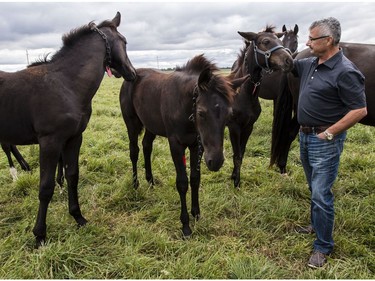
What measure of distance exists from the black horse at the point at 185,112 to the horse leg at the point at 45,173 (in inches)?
51.9

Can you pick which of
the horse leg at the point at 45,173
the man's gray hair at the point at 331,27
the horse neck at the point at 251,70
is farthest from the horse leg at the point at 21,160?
the man's gray hair at the point at 331,27

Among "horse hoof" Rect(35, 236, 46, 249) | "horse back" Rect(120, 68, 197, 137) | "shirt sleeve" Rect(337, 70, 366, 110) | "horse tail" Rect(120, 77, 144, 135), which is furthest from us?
→ "horse tail" Rect(120, 77, 144, 135)

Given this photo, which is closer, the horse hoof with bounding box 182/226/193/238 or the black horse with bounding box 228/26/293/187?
the horse hoof with bounding box 182/226/193/238

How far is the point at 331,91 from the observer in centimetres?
282

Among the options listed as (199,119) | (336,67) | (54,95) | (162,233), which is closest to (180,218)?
(162,233)

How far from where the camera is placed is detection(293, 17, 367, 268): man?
2730 mm

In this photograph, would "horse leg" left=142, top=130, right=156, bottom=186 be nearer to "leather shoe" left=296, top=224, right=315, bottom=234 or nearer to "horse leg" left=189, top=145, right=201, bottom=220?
"horse leg" left=189, top=145, right=201, bottom=220

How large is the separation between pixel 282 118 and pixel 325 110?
1.99 metres

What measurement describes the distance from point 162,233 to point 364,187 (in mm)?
3193

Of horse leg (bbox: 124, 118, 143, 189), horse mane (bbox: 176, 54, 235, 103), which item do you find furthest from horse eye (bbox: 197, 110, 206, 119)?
horse leg (bbox: 124, 118, 143, 189)

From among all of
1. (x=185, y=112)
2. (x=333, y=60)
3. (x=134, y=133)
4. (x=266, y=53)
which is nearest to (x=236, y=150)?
(x=266, y=53)

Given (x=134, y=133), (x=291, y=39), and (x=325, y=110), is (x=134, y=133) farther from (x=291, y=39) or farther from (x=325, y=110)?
(x=291, y=39)

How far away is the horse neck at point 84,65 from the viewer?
348 cm

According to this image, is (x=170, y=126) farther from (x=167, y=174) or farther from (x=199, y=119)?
(x=167, y=174)
